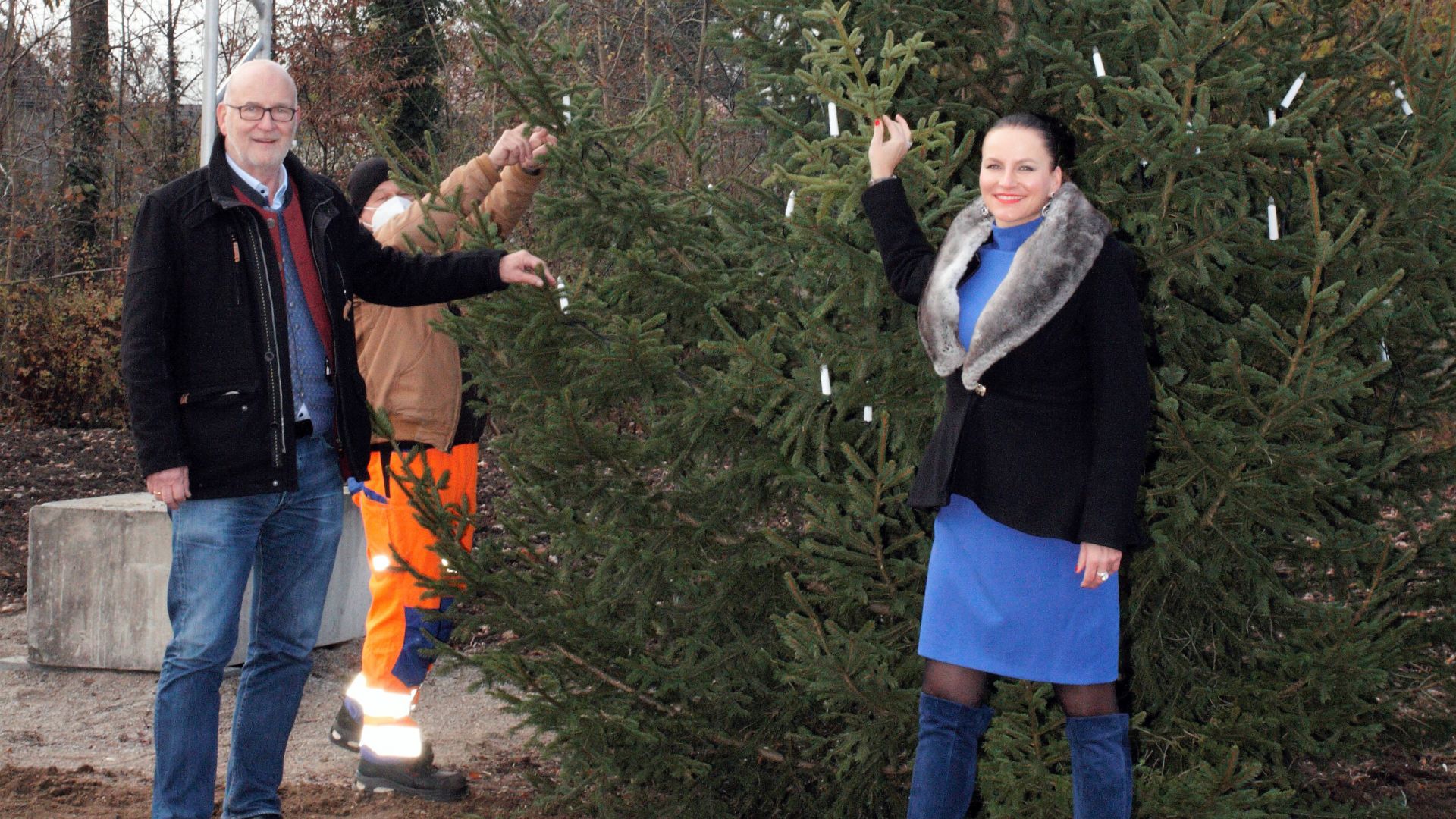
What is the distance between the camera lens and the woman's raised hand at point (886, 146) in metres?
3.14

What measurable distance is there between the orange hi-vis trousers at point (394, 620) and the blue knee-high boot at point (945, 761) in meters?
2.00

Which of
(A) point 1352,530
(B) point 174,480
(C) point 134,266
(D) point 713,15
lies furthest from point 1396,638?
(D) point 713,15

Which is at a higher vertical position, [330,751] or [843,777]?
[843,777]

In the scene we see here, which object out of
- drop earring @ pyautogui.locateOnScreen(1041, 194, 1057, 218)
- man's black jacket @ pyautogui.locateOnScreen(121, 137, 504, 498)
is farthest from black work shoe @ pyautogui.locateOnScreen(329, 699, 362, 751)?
drop earring @ pyautogui.locateOnScreen(1041, 194, 1057, 218)

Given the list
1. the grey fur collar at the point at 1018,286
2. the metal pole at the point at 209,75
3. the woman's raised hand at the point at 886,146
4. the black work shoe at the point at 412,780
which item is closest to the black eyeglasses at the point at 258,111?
the woman's raised hand at the point at 886,146

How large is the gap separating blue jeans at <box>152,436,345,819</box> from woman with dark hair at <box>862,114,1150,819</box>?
1.81 meters

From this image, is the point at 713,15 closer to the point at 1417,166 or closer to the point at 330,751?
the point at 330,751

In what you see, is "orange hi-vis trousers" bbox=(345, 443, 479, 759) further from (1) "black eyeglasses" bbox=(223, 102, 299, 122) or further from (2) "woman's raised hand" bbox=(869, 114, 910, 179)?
(2) "woman's raised hand" bbox=(869, 114, 910, 179)

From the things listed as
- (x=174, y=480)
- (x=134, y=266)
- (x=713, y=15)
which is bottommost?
(x=174, y=480)

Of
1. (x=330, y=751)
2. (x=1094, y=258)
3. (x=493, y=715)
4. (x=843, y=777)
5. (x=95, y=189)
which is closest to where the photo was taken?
(x=1094, y=258)

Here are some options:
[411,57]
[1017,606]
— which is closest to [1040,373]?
[1017,606]

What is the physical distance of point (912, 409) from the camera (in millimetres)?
3451

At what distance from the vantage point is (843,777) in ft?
12.7

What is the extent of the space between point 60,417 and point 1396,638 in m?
13.5
